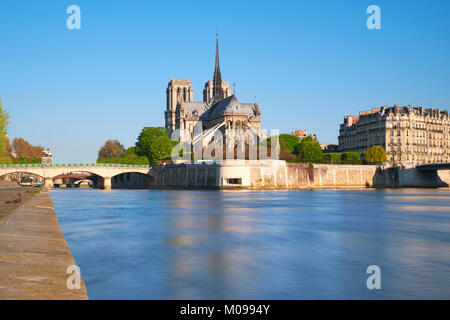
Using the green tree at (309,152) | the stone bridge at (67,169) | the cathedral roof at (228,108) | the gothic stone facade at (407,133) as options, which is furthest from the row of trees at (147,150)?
the gothic stone facade at (407,133)

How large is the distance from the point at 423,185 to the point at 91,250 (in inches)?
3265

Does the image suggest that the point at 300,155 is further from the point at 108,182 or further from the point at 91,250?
the point at 91,250

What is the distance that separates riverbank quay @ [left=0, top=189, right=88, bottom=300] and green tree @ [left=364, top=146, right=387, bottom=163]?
269 feet

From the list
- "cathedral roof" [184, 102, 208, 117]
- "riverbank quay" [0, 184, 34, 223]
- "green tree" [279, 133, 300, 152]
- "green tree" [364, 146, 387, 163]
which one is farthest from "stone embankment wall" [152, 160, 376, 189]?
"cathedral roof" [184, 102, 208, 117]

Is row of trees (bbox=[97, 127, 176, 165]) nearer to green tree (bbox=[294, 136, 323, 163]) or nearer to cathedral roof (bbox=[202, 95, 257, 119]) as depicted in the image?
cathedral roof (bbox=[202, 95, 257, 119])

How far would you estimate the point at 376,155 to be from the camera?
90188 millimetres

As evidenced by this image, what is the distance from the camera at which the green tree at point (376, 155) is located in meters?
90.1

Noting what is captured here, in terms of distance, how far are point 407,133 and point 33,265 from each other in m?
94.1

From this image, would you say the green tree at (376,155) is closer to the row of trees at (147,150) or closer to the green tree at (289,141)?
the green tree at (289,141)

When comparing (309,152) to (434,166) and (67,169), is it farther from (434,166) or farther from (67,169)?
(67,169)

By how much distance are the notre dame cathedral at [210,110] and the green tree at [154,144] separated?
8.40m

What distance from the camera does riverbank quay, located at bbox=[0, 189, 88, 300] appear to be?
7.09 m
